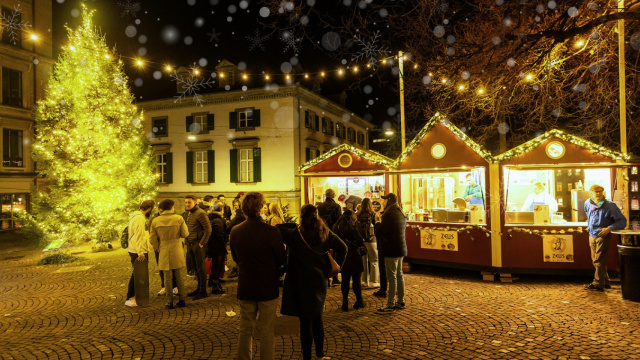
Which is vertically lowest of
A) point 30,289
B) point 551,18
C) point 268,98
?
point 30,289

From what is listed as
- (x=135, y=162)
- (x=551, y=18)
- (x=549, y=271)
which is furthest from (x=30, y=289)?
(x=551, y=18)

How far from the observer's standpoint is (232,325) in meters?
5.72

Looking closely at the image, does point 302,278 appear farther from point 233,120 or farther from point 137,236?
point 233,120

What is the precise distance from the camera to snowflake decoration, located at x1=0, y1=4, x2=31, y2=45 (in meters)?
19.0

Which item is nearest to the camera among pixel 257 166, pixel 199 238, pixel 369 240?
pixel 199 238

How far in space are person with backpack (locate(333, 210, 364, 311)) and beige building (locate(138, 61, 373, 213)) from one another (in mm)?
17560

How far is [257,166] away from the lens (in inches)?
965

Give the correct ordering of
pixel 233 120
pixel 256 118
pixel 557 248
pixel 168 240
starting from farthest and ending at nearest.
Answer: pixel 233 120
pixel 256 118
pixel 557 248
pixel 168 240

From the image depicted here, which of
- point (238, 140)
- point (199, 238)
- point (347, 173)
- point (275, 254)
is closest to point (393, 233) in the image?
point (275, 254)

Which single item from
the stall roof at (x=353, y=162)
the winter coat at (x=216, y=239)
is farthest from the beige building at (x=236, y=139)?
the winter coat at (x=216, y=239)

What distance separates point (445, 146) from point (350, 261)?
464 centimetres

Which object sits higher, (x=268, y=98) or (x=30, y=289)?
(x=268, y=98)

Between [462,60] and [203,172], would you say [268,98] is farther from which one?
[462,60]

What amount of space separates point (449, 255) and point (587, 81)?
629cm
